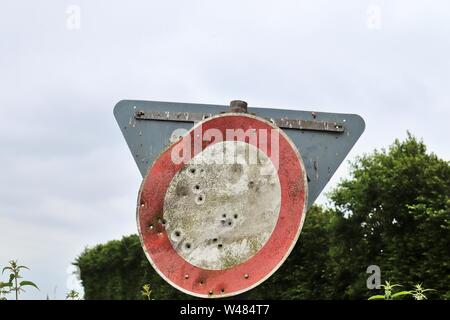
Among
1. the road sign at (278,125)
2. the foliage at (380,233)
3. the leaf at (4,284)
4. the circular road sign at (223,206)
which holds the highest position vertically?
the foliage at (380,233)

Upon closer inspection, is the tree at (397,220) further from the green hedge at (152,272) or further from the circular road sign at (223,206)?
the circular road sign at (223,206)

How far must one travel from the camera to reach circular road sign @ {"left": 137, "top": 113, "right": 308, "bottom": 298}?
365 cm

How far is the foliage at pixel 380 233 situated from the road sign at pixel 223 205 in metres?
23.9

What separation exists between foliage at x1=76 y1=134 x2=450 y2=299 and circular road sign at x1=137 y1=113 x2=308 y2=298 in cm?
2394

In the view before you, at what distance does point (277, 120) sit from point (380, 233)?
2905 centimetres

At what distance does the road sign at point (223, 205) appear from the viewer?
12.0 ft

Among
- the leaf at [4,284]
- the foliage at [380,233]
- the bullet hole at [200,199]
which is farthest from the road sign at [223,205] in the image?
the foliage at [380,233]

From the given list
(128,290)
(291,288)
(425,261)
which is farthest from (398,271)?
(128,290)

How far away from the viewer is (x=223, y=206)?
12.2 ft

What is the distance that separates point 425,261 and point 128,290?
28.0 meters

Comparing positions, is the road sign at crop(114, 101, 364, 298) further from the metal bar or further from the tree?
the tree

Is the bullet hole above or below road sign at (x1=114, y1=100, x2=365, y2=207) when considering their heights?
below

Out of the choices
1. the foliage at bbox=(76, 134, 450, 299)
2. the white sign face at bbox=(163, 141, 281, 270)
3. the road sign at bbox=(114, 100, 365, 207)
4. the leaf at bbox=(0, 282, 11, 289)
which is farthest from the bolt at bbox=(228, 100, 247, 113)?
the foliage at bbox=(76, 134, 450, 299)
